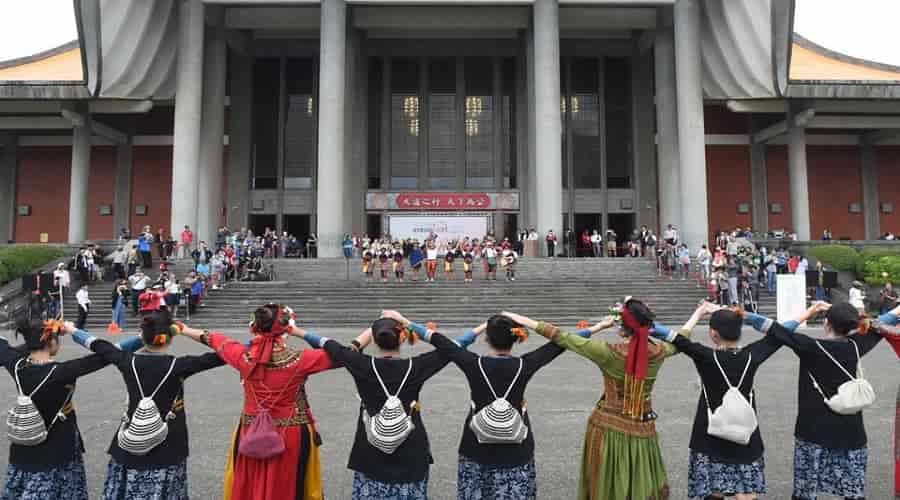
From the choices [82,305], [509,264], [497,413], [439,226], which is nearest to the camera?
[497,413]

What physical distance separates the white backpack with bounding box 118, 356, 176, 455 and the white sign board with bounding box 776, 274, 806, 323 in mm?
14800

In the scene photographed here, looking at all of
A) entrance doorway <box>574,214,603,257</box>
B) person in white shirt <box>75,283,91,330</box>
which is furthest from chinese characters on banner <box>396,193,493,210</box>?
person in white shirt <box>75,283,91,330</box>

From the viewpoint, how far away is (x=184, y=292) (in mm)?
17031

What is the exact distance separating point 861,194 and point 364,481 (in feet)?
122

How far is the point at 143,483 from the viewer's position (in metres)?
3.11

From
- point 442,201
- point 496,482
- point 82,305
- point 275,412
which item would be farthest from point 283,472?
point 442,201

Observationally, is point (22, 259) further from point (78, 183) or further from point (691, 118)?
point (691, 118)

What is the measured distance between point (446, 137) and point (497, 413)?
2971 centimetres

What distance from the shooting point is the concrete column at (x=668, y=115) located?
89.5ft

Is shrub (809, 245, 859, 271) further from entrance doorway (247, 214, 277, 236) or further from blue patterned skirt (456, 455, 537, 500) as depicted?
entrance doorway (247, 214, 277, 236)

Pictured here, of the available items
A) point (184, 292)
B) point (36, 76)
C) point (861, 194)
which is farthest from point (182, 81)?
point (861, 194)

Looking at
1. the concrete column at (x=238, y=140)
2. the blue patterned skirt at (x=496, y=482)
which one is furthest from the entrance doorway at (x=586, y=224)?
the blue patterned skirt at (x=496, y=482)

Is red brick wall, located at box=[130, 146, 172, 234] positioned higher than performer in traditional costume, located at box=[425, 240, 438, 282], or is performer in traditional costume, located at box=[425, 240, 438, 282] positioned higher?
red brick wall, located at box=[130, 146, 172, 234]

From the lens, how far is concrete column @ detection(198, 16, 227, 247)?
1054 inches
